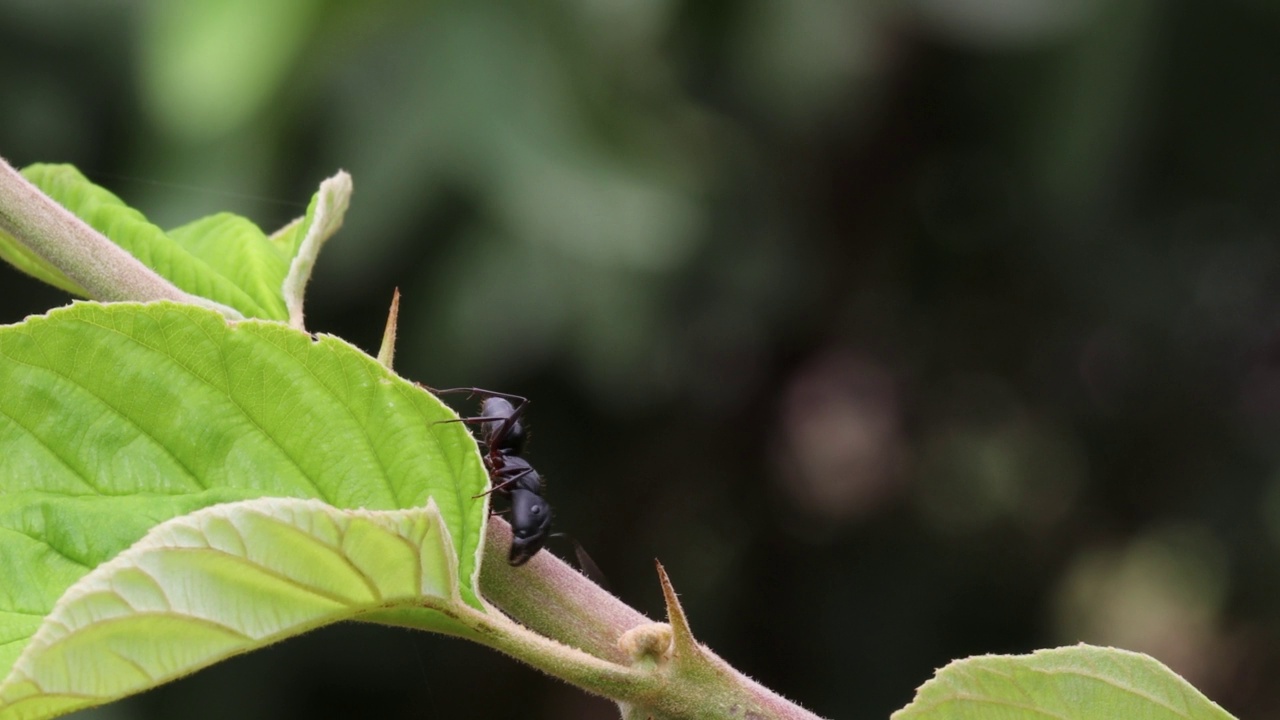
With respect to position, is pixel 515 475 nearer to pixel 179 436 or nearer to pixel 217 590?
pixel 179 436

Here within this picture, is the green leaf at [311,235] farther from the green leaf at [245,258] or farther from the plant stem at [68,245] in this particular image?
the plant stem at [68,245]

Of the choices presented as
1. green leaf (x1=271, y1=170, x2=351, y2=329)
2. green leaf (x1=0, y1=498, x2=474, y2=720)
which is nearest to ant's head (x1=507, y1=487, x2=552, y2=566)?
green leaf (x1=0, y1=498, x2=474, y2=720)

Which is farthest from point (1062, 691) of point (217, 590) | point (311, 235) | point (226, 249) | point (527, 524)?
point (226, 249)

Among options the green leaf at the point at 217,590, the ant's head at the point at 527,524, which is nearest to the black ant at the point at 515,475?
the ant's head at the point at 527,524

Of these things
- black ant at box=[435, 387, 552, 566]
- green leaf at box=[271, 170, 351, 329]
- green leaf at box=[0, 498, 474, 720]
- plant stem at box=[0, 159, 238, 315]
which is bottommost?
black ant at box=[435, 387, 552, 566]

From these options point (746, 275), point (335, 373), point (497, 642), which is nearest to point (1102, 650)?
point (497, 642)

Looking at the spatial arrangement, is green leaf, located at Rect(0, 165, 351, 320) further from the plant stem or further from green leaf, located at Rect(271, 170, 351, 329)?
the plant stem
